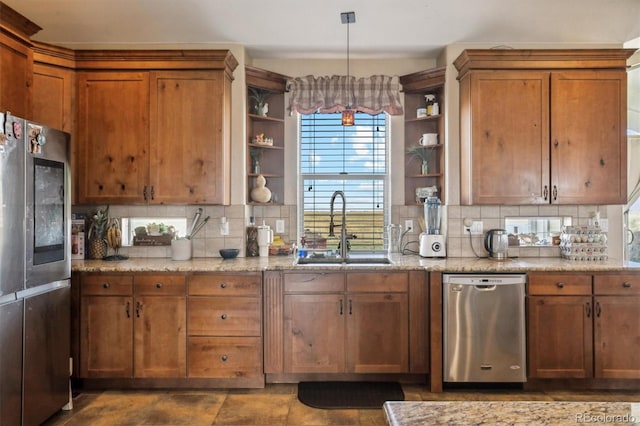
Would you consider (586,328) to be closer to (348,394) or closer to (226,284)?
(348,394)

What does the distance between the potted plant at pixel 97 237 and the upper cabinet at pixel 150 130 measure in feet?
0.84

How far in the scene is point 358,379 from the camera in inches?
118

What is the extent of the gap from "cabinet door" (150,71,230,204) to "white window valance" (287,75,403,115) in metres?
0.75

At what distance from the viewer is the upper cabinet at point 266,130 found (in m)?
3.58

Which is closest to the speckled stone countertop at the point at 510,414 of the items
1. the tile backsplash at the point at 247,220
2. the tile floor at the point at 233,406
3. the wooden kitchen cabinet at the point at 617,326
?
the tile floor at the point at 233,406

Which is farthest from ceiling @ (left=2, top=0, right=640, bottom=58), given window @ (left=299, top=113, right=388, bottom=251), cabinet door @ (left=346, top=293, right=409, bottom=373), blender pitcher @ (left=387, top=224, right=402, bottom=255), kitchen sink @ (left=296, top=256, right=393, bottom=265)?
cabinet door @ (left=346, top=293, right=409, bottom=373)

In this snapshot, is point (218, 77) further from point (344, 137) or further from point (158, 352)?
point (158, 352)

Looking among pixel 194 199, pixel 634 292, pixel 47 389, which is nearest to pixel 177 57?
pixel 194 199

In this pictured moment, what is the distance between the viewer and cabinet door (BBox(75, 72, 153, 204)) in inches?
125

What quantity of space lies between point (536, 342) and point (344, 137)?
2.35 metres

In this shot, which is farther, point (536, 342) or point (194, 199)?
point (194, 199)

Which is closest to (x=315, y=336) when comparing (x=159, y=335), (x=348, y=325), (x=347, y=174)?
(x=348, y=325)

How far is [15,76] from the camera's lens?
2441 mm

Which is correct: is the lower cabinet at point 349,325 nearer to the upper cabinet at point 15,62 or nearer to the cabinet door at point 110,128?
the cabinet door at point 110,128
